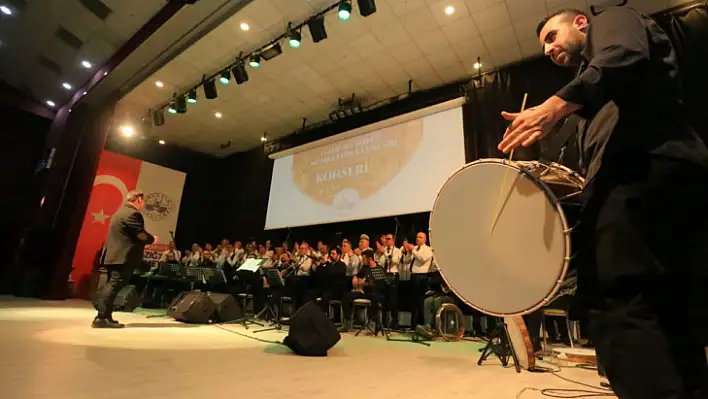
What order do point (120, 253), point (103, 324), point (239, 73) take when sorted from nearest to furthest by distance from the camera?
point (103, 324)
point (120, 253)
point (239, 73)

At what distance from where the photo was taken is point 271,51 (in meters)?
5.64

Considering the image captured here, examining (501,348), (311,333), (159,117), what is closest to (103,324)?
(311,333)

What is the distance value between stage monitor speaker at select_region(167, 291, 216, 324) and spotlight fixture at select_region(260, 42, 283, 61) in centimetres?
373

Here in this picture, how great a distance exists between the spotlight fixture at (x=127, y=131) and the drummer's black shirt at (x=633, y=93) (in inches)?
391

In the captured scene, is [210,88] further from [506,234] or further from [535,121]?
[535,121]

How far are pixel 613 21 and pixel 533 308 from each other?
29.0 inches

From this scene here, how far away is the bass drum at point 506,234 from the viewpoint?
99 cm

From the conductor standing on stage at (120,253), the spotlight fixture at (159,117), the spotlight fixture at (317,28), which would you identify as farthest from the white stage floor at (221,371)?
the spotlight fixture at (159,117)

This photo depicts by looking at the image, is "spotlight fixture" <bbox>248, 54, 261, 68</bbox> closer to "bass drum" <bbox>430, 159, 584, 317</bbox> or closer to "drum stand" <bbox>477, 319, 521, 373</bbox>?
"drum stand" <bbox>477, 319, 521, 373</bbox>

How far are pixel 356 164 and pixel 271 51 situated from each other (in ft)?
8.17

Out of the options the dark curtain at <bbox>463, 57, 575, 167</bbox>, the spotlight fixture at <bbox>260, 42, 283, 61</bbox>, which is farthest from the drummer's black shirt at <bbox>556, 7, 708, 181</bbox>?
the spotlight fixture at <bbox>260, 42, 283, 61</bbox>

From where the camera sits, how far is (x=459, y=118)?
576 cm

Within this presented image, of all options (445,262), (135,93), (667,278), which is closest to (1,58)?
(135,93)

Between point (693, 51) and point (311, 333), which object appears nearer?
point (311, 333)
